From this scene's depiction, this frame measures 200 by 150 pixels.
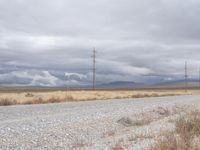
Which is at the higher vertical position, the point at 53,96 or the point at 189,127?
the point at 53,96

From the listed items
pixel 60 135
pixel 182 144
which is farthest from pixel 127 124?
pixel 182 144

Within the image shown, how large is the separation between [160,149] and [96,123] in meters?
9.44

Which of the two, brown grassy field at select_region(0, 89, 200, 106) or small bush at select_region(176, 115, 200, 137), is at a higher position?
brown grassy field at select_region(0, 89, 200, 106)

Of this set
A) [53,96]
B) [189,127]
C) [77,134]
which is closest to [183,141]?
[189,127]

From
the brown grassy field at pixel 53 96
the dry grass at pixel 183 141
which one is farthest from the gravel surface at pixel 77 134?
the brown grassy field at pixel 53 96

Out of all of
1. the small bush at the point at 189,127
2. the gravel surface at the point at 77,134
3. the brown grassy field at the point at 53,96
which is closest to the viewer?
the small bush at the point at 189,127

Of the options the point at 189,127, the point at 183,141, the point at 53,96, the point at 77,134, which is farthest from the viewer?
the point at 53,96

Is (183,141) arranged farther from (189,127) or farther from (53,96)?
(53,96)

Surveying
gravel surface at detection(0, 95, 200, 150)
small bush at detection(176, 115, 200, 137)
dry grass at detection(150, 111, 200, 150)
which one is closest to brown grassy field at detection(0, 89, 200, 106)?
gravel surface at detection(0, 95, 200, 150)

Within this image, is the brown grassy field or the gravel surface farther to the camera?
the brown grassy field

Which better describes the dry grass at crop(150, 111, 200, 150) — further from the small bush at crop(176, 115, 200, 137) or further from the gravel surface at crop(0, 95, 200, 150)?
the gravel surface at crop(0, 95, 200, 150)

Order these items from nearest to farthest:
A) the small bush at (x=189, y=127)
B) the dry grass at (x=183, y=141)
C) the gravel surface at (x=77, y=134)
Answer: the dry grass at (x=183, y=141) < the small bush at (x=189, y=127) < the gravel surface at (x=77, y=134)

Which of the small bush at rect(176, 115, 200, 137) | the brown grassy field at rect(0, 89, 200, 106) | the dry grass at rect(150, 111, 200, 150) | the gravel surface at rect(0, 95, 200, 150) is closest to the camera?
the dry grass at rect(150, 111, 200, 150)

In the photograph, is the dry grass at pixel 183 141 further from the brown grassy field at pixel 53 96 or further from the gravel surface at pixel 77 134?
the brown grassy field at pixel 53 96
